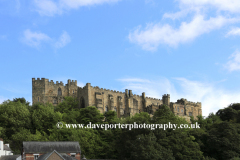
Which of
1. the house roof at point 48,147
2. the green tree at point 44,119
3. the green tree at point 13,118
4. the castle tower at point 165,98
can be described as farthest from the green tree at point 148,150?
the castle tower at point 165,98

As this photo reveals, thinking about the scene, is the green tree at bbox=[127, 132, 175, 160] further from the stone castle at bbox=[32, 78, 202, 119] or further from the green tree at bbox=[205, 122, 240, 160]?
the stone castle at bbox=[32, 78, 202, 119]

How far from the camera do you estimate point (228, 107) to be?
295 ft

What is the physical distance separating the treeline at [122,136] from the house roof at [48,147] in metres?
7.38

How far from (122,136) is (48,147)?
13.3 metres

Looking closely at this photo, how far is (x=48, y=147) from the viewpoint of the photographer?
49.6 m

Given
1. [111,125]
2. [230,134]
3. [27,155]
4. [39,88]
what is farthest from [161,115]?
[39,88]

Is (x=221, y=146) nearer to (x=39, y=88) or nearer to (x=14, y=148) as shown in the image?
(x=14, y=148)

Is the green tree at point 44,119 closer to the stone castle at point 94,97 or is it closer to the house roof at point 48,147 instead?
the stone castle at point 94,97

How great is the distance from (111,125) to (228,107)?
129 feet

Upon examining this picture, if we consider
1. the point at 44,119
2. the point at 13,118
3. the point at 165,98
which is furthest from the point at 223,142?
the point at 165,98

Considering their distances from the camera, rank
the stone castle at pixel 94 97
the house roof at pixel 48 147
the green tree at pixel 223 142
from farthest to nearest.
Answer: the stone castle at pixel 94 97 → the green tree at pixel 223 142 → the house roof at pixel 48 147

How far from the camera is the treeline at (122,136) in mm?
52062

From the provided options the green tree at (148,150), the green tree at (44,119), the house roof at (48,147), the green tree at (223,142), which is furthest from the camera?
the green tree at (44,119)

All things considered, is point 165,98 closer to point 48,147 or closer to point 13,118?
point 13,118
